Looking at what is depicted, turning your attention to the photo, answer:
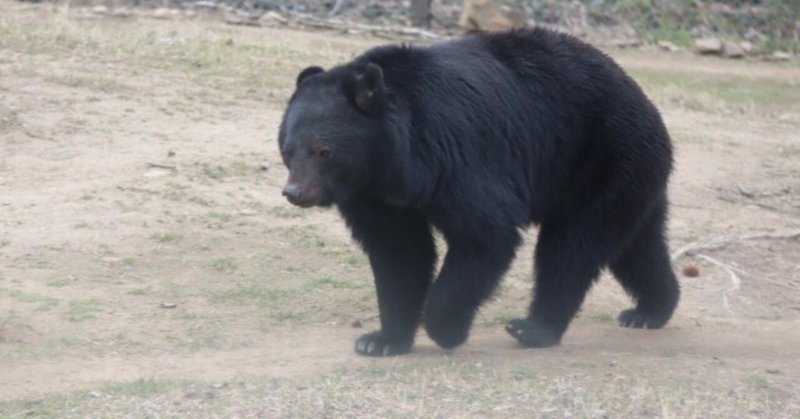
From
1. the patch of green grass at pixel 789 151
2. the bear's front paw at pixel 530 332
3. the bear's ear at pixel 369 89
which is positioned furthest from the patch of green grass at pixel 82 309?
the patch of green grass at pixel 789 151

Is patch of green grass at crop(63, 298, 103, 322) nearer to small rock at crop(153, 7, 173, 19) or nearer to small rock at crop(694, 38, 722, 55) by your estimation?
small rock at crop(153, 7, 173, 19)

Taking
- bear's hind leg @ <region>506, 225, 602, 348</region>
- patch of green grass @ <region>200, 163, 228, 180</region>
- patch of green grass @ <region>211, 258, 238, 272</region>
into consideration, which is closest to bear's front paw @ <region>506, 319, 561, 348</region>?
bear's hind leg @ <region>506, 225, 602, 348</region>

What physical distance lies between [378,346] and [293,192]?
3.16 feet

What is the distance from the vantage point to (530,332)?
6520 millimetres

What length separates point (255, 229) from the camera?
27.6 feet

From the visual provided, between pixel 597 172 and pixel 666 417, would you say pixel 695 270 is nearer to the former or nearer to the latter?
pixel 597 172

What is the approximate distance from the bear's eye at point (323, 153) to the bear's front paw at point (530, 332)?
131 cm

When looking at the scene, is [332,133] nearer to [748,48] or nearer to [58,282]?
[58,282]

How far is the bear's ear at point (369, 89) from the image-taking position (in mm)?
5879

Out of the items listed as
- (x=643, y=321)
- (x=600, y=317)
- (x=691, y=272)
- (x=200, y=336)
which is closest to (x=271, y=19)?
(x=691, y=272)

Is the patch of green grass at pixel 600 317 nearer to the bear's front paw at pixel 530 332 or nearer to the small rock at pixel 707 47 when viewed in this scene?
the bear's front paw at pixel 530 332

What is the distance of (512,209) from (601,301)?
1829mm

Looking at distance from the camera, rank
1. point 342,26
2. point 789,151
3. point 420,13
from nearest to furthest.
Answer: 1. point 789,151
2. point 342,26
3. point 420,13

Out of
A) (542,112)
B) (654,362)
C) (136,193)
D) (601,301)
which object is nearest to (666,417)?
(654,362)
